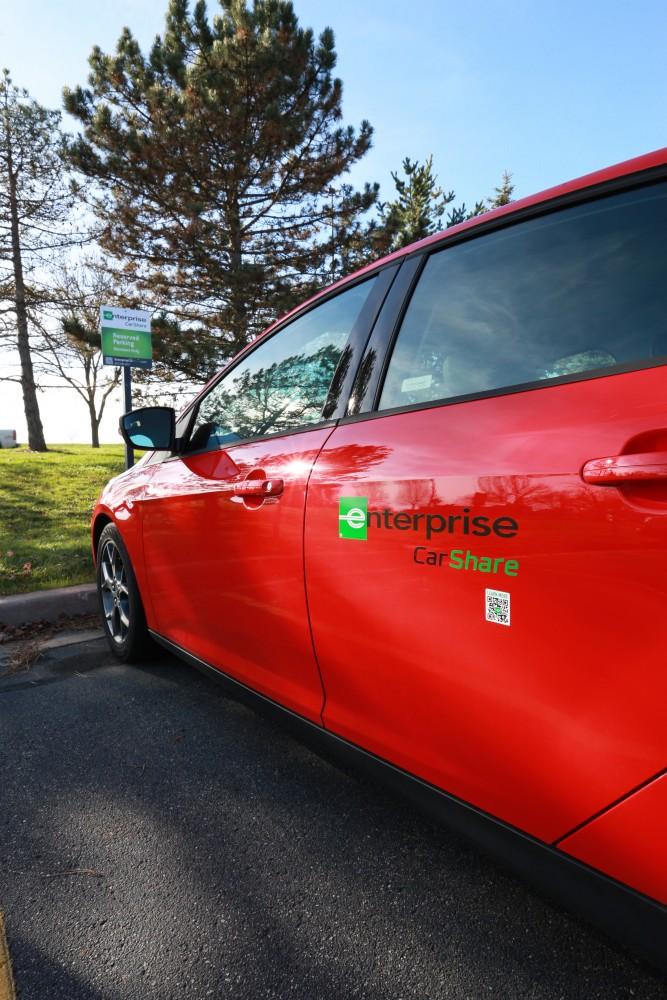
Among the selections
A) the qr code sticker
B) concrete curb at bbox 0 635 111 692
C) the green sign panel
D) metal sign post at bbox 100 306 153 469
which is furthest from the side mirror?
the green sign panel

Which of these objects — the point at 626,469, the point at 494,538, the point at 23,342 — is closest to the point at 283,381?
the point at 494,538

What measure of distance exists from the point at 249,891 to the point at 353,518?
3.38 feet

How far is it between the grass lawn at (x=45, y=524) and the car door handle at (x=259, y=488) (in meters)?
2.92

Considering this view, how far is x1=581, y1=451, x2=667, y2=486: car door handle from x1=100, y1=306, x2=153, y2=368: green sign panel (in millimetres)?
6745

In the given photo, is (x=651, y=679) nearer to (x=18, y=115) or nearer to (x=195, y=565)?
(x=195, y=565)

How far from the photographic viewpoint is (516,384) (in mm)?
1290

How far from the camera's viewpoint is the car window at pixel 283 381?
1921 mm

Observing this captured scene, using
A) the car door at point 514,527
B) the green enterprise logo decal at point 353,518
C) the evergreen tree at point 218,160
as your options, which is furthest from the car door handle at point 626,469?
the evergreen tree at point 218,160

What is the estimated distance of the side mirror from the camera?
246cm

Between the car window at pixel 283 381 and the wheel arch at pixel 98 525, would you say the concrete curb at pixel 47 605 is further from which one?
the car window at pixel 283 381

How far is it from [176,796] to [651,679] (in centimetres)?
165

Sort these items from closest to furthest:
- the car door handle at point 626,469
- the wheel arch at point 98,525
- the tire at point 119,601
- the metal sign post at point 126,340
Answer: the car door handle at point 626,469 → the tire at point 119,601 → the wheel arch at point 98,525 → the metal sign post at point 126,340

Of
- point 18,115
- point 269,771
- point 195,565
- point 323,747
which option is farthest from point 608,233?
point 18,115

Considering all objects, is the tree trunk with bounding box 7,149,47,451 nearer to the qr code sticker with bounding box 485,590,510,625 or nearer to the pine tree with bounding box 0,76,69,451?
the pine tree with bounding box 0,76,69,451
